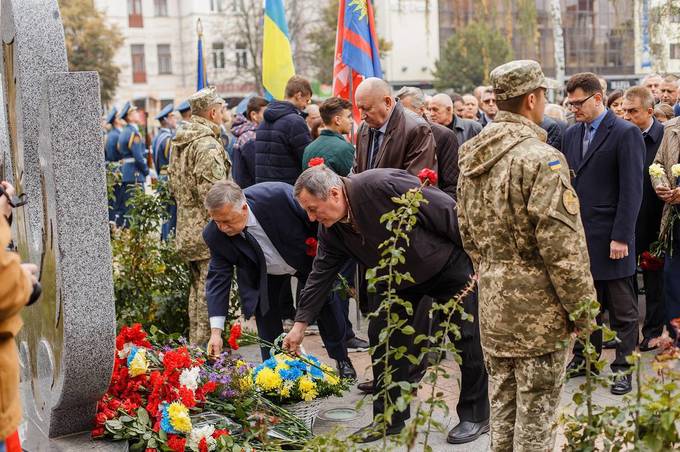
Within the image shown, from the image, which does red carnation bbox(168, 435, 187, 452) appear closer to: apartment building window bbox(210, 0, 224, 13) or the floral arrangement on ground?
the floral arrangement on ground

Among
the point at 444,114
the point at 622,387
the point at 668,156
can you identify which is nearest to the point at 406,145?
the point at 668,156

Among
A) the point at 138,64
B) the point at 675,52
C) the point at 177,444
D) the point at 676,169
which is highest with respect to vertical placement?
the point at 138,64

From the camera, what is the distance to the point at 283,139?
8.50 meters

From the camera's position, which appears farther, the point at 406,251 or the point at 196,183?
the point at 196,183

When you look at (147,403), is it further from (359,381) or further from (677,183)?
(677,183)

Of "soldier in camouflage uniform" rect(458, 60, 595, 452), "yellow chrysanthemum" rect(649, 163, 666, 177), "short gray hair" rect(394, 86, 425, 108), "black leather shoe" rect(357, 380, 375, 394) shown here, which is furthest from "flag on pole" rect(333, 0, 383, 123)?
"soldier in camouflage uniform" rect(458, 60, 595, 452)

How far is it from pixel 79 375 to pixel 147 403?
579 mm

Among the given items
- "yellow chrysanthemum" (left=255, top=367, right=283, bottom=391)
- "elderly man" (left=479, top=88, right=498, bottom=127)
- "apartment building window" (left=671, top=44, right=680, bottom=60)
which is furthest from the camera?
"apartment building window" (left=671, top=44, right=680, bottom=60)

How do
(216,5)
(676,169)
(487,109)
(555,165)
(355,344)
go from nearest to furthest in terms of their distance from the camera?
(555,165), (676,169), (355,344), (487,109), (216,5)

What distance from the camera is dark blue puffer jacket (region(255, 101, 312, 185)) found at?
8.48 m

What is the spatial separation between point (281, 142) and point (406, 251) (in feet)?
12.6

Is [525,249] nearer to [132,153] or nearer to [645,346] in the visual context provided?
[645,346]

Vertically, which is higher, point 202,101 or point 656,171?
point 202,101

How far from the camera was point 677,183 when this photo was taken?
669 centimetres
